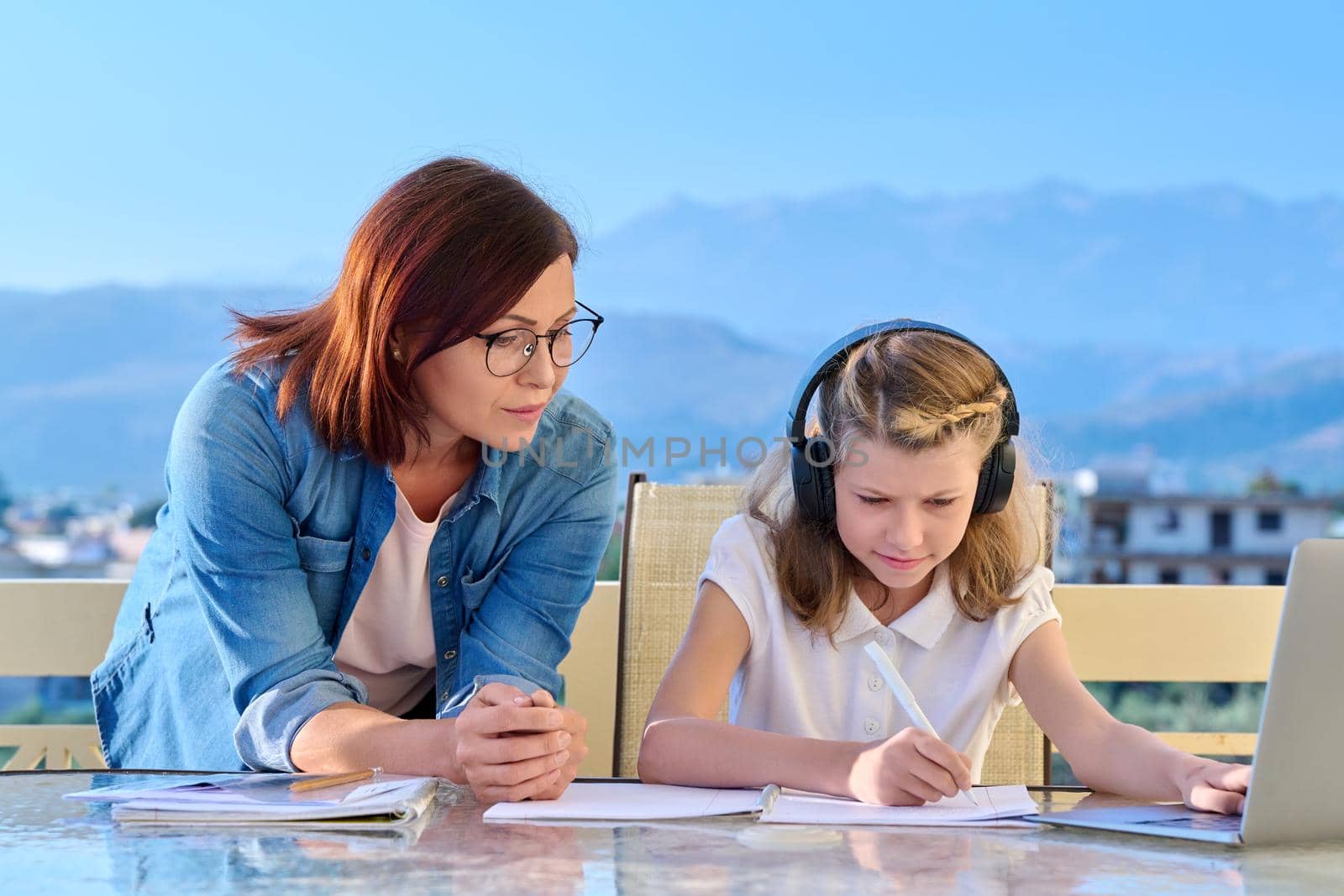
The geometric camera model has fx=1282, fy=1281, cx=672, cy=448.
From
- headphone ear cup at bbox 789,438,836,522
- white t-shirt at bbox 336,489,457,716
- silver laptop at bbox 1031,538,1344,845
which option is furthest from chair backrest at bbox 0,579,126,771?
silver laptop at bbox 1031,538,1344,845

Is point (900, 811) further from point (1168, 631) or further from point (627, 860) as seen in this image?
point (1168, 631)

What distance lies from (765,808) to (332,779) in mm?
360

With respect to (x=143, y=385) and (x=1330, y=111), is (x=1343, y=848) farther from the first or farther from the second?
(x=1330, y=111)

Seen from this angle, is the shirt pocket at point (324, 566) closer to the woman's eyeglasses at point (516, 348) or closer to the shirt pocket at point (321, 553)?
the shirt pocket at point (321, 553)

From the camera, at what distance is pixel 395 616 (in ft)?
4.93

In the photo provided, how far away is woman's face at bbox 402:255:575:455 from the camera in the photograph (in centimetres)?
132

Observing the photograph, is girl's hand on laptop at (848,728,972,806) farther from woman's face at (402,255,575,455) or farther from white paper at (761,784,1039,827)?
woman's face at (402,255,575,455)

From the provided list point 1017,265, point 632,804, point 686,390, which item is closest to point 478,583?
point 632,804

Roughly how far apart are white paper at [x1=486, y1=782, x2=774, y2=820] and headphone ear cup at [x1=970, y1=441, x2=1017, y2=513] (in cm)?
51

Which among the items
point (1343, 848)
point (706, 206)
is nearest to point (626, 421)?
point (706, 206)

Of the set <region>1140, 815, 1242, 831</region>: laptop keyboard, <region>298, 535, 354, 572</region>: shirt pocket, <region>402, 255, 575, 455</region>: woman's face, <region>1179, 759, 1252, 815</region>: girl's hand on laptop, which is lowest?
<region>1140, 815, 1242, 831</region>: laptop keyboard

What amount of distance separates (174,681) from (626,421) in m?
5.51

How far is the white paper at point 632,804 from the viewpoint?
98 cm

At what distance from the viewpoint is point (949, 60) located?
7.12 m
